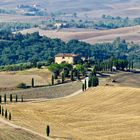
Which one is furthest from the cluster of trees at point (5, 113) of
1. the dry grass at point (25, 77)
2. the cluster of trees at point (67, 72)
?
the cluster of trees at point (67, 72)

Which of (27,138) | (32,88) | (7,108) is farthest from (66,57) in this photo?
(27,138)

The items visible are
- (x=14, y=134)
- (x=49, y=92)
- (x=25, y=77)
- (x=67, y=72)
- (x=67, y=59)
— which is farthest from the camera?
(x=67, y=59)

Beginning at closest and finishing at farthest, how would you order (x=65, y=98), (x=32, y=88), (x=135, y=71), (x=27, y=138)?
(x=27, y=138) → (x=65, y=98) → (x=32, y=88) → (x=135, y=71)

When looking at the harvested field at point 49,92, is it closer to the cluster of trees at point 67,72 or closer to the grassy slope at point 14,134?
the cluster of trees at point 67,72

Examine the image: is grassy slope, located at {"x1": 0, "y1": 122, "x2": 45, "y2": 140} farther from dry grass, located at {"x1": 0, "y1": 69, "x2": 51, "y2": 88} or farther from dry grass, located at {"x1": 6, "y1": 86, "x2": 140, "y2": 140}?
dry grass, located at {"x1": 0, "y1": 69, "x2": 51, "y2": 88}

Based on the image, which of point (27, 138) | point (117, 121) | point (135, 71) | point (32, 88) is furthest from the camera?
point (135, 71)

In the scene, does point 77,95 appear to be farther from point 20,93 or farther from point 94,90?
point 20,93

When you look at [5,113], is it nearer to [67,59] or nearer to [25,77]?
[25,77]

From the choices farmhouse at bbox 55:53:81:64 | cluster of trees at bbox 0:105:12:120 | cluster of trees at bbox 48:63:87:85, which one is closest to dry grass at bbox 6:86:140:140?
cluster of trees at bbox 0:105:12:120

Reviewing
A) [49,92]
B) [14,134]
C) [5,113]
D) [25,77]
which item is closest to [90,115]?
[5,113]
